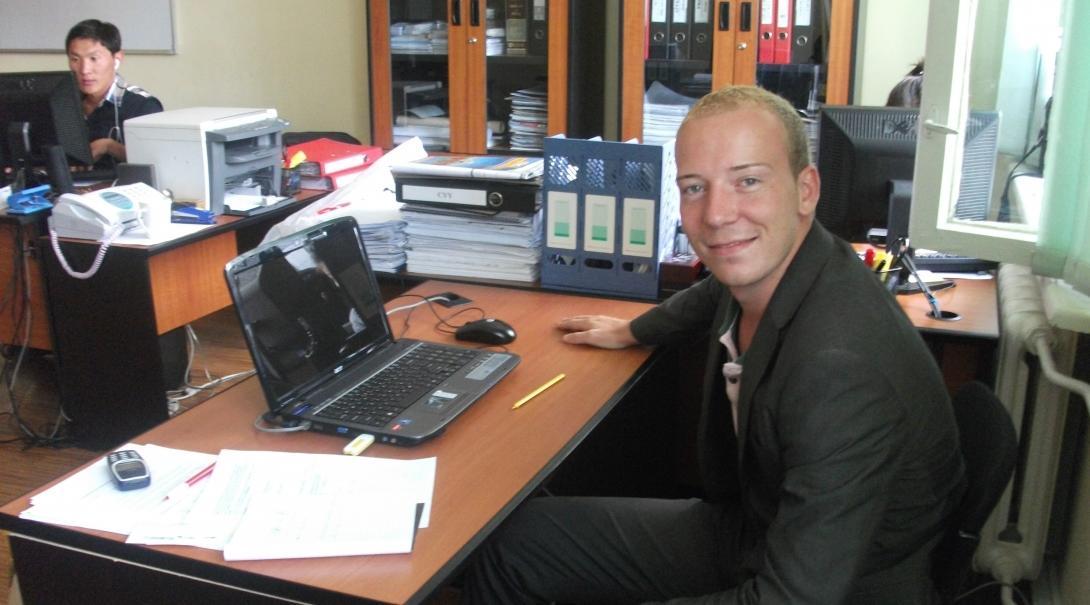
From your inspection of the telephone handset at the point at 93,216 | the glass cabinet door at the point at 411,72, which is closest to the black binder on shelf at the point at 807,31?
the glass cabinet door at the point at 411,72

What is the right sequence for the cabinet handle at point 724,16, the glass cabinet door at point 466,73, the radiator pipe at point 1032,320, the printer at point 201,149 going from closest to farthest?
the radiator pipe at point 1032,320, the printer at point 201,149, the cabinet handle at point 724,16, the glass cabinet door at point 466,73

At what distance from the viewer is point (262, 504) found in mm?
1371

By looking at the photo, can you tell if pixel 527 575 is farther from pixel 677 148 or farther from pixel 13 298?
pixel 13 298

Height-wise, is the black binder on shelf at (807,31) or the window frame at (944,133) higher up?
the black binder on shelf at (807,31)

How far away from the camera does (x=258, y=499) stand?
138cm

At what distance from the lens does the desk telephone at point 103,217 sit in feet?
9.49

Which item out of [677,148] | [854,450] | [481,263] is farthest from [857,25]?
[854,450]

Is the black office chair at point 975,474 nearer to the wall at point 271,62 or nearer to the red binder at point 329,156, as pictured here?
the red binder at point 329,156

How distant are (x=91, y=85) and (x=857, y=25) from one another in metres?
3.08

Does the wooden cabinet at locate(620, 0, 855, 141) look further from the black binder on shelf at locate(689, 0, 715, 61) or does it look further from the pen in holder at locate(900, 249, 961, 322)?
the pen in holder at locate(900, 249, 961, 322)

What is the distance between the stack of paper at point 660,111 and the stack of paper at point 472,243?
76.8 inches

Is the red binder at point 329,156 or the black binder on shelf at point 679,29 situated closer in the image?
the red binder at point 329,156

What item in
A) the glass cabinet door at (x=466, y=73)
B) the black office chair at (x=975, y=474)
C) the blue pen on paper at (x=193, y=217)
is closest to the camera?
the black office chair at (x=975, y=474)

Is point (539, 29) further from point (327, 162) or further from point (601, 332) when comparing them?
point (601, 332)
